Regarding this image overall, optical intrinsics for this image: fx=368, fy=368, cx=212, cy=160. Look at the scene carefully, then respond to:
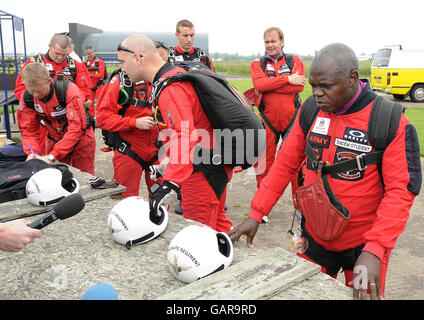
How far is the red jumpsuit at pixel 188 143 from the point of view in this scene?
105 inches

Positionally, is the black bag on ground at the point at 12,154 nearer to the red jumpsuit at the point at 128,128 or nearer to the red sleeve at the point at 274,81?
the red jumpsuit at the point at 128,128

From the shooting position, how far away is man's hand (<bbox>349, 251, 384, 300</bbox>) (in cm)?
183

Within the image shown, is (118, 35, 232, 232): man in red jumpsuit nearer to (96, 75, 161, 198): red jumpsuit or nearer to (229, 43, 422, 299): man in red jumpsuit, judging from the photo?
(229, 43, 422, 299): man in red jumpsuit

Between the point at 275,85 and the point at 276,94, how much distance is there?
0.18m

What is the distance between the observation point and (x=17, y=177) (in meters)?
3.80

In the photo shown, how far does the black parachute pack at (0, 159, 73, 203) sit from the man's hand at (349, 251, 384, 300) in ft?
9.30

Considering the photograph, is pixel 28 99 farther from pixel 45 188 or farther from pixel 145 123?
pixel 45 188

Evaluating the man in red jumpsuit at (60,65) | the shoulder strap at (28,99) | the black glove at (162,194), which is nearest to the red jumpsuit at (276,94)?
the man in red jumpsuit at (60,65)

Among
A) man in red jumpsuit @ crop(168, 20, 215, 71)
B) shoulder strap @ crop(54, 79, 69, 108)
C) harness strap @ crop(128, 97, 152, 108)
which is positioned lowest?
harness strap @ crop(128, 97, 152, 108)

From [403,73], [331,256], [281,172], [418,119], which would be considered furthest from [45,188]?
[403,73]

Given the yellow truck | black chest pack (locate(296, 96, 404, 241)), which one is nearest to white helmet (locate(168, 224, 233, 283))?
black chest pack (locate(296, 96, 404, 241))
